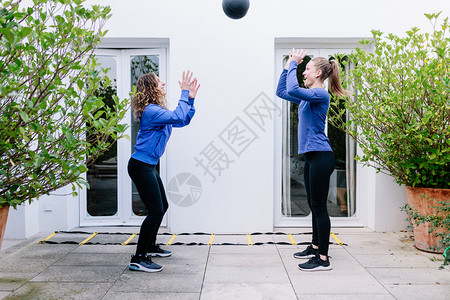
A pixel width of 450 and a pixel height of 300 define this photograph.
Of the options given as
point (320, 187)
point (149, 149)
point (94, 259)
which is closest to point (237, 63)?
point (149, 149)

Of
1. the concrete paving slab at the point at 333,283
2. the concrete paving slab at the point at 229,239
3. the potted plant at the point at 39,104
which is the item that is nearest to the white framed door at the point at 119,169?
A: the concrete paving slab at the point at 229,239

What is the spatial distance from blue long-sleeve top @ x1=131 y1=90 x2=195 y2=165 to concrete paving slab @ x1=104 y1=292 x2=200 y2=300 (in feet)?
3.72

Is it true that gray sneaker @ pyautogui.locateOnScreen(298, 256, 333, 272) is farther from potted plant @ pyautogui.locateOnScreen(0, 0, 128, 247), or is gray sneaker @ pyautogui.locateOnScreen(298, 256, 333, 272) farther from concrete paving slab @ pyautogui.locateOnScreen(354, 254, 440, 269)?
potted plant @ pyautogui.locateOnScreen(0, 0, 128, 247)

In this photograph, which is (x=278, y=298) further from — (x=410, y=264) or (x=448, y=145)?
(x=448, y=145)

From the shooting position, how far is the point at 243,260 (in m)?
4.14

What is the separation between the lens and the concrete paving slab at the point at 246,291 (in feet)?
10.6

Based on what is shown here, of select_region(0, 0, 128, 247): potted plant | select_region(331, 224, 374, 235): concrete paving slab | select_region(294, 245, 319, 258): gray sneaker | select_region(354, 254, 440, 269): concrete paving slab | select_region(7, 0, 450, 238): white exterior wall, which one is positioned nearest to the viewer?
select_region(0, 0, 128, 247): potted plant

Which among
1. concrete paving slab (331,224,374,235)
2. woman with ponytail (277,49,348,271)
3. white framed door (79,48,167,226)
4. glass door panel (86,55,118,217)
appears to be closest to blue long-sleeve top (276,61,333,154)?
woman with ponytail (277,49,348,271)

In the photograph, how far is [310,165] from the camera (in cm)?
388

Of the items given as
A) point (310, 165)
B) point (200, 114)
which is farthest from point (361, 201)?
point (200, 114)

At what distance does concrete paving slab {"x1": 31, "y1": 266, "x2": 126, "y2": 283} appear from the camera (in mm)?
3611

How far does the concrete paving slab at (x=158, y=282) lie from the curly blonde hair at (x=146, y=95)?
1.39 meters

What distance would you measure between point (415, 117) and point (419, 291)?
1.74 metres

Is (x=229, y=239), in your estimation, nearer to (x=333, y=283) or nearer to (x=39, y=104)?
(x=333, y=283)
